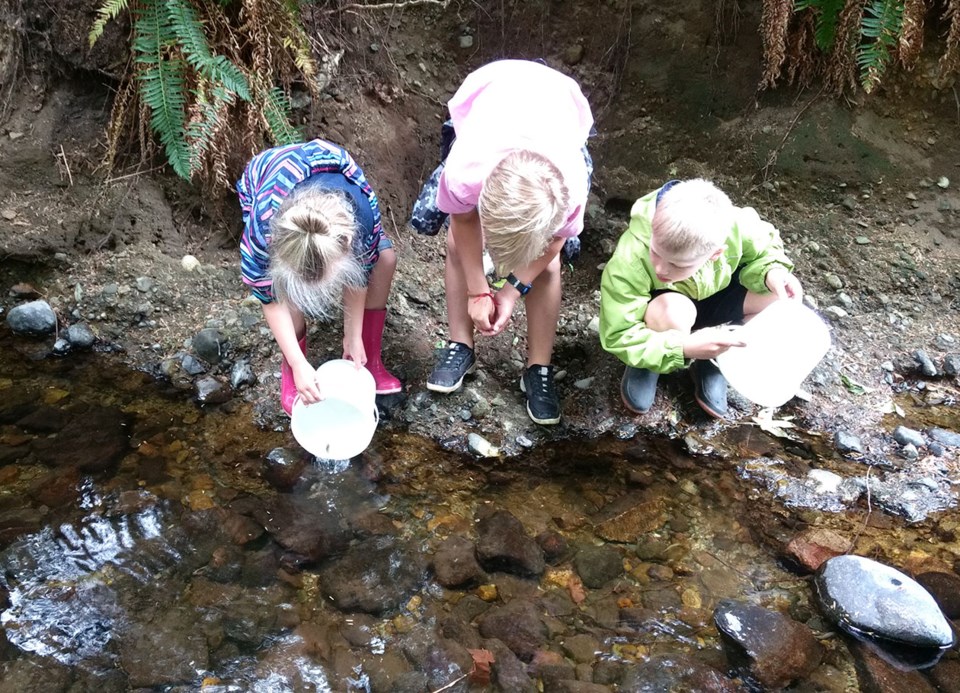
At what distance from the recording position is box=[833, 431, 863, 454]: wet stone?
9.42ft

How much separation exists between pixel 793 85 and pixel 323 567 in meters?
3.08

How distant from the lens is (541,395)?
298 centimetres

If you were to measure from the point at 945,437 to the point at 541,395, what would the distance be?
161 centimetres

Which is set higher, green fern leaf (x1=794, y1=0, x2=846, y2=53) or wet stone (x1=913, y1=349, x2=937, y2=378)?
green fern leaf (x1=794, y1=0, x2=846, y2=53)

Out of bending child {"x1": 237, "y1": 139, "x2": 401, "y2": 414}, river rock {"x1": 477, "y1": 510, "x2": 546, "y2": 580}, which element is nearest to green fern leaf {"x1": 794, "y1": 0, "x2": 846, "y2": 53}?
bending child {"x1": 237, "y1": 139, "x2": 401, "y2": 414}

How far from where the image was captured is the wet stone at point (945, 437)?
288 cm

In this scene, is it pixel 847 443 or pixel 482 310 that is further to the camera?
pixel 847 443

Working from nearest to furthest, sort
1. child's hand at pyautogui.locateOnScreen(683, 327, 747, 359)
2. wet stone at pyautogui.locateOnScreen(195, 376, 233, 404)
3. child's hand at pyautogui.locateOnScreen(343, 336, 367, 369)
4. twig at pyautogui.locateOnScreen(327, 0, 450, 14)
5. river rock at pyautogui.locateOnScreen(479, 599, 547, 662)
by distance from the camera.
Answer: river rock at pyautogui.locateOnScreen(479, 599, 547, 662)
child's hand at pyautogui.locateOnScreen(683, 327, 747, 359)
child's hand at pyautogui.locateOnScreen(343, 336, 367, 369)
wet stone at pyautogui.locateOnScreen(195, 376, 233, 404)
twig at pyautogui.locateOnScreen(327, 0, 450, 14)

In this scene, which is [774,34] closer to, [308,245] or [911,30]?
[911,30]

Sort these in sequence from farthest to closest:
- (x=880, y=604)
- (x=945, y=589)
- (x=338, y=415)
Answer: (x=338, y=415) < (x=945, y=589) < (x=880, y=604)

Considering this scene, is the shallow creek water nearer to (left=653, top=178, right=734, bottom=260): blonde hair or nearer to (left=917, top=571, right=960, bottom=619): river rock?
(left=917, top=571, right=960, bottom=619): river rock

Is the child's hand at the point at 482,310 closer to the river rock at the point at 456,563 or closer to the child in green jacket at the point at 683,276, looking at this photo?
the child in green jacket at the point at 683,276

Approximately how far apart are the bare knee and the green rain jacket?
1.2 inches

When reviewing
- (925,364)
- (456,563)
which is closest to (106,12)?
(456,563)
